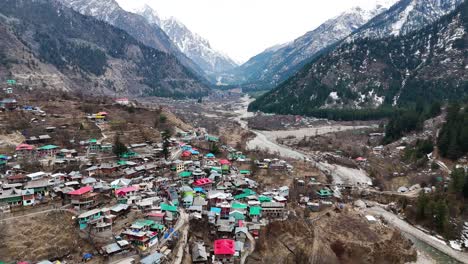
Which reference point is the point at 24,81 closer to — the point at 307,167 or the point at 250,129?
the point at 250,129

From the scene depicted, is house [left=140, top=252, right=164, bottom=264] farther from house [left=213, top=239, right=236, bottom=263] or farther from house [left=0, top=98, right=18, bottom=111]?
house [left=0, top=98, right=18, bottom=111]

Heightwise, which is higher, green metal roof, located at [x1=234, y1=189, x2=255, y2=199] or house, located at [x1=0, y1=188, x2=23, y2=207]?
house, located at [x1=0, y1=188, x2=23, y2=207]

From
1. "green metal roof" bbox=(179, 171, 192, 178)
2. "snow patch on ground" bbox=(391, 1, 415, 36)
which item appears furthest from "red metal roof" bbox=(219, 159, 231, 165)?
"snow patch on ground" bbox=(391, 1, 415, 36)

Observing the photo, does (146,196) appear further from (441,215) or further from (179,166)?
(441,215)

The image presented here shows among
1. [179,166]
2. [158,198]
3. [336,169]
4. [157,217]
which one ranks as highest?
[179,166]

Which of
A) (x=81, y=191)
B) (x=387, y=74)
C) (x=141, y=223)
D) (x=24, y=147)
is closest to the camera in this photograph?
(x=141, y=223)

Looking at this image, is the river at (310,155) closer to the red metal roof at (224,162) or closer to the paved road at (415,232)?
the paved road at (415,232)

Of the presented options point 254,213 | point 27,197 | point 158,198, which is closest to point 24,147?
point 27,197

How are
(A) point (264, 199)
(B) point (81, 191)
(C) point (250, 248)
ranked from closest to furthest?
(C) point (250, 248) → (B) point (81, 191) → (A) point (264, 199)
